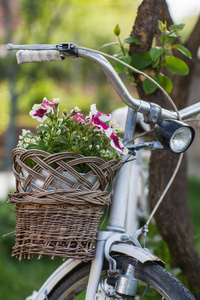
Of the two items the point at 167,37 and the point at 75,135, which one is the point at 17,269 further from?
the point at 167,37

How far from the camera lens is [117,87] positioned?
1131mm

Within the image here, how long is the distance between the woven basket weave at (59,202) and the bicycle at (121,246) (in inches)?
4.3

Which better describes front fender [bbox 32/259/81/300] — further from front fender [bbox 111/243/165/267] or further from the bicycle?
front fender [bbox 111/243/165/267]

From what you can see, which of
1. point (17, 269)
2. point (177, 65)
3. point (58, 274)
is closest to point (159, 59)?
point (177, 65)

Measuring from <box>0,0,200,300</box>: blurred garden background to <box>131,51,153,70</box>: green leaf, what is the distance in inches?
20.2

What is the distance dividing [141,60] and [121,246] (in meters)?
0.77

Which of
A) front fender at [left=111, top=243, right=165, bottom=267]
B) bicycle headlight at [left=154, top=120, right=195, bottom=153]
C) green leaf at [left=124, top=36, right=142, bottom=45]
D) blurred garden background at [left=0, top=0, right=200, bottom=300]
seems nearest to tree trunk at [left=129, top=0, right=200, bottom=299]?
green leaf at [left=124, top=36, right=142, bottom=45]

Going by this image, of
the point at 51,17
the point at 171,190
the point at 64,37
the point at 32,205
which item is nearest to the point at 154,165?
the point at 171,190

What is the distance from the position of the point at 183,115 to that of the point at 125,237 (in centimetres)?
44

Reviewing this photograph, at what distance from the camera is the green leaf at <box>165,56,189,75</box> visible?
1529mm

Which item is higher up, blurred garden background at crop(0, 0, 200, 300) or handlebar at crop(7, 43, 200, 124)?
blurred garden background at crop(0, 0, 200, 300)

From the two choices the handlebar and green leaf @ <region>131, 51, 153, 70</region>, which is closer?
the handlebar

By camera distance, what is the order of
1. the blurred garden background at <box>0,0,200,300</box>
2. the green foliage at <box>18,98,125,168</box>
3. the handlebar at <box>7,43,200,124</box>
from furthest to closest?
the blurred garden background at <box>0,0,200,300</box>, the green foliage at <box>18,98,125,168</box>, the handlebar at <box>7,43,200,124</box>

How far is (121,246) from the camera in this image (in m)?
1.22
